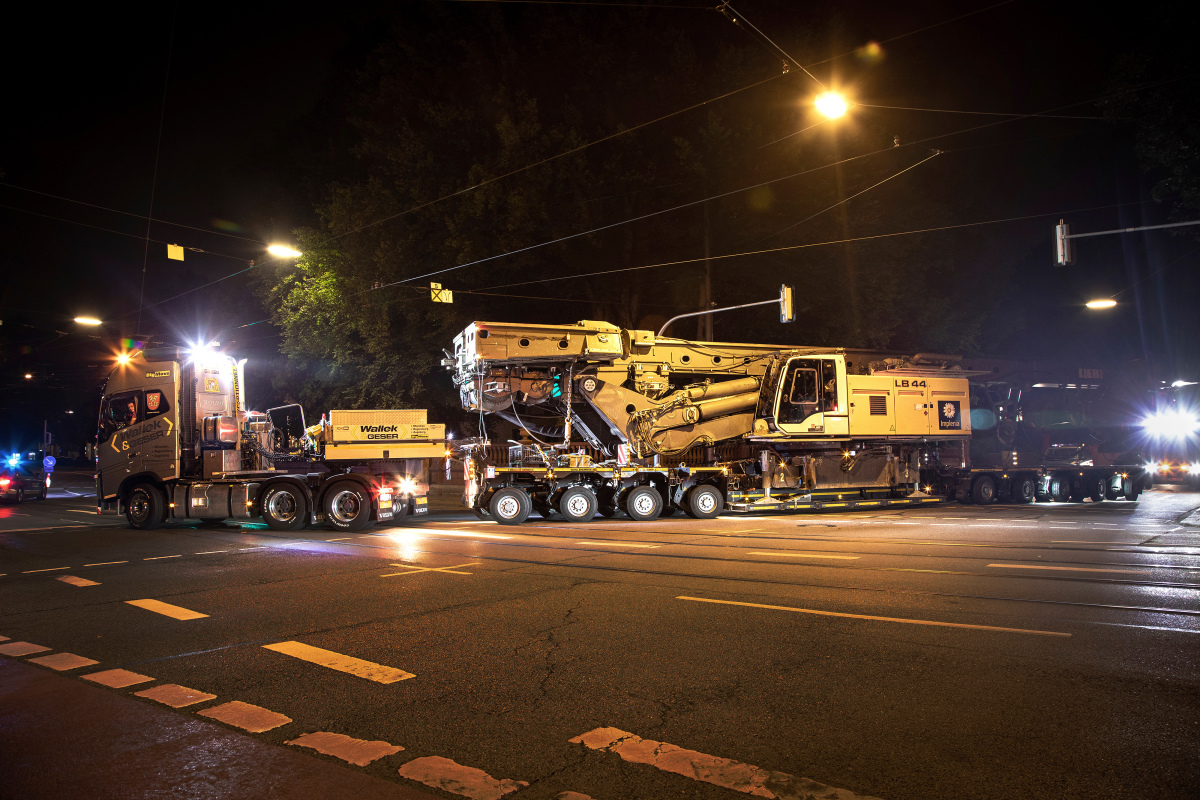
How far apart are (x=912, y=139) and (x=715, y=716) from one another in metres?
26.2

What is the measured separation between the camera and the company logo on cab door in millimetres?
20328

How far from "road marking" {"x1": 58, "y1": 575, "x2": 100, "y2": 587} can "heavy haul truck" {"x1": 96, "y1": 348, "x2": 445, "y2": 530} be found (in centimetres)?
584

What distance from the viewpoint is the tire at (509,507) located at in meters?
16.8

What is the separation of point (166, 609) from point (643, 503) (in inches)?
446

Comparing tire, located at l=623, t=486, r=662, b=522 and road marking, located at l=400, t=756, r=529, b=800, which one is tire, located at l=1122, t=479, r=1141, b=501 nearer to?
tire, located at l=623, t=486, r=662, b=522

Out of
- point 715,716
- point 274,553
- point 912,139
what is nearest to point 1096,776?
point 715,716

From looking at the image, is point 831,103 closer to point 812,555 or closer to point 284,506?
point 812,555

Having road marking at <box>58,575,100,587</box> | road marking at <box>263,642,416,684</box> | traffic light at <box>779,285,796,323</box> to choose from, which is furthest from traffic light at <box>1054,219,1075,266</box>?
road marking at <box>58,575,100,587</box>

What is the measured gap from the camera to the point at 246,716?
15.1 ft

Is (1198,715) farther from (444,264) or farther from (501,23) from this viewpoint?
(501,23)

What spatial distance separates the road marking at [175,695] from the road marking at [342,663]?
0.87m

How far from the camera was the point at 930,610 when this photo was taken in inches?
280

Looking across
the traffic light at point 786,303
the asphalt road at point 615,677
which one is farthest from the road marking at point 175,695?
the traffic light at point 786,303

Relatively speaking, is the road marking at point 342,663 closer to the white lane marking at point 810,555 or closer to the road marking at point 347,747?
the road marking at point 347,747
